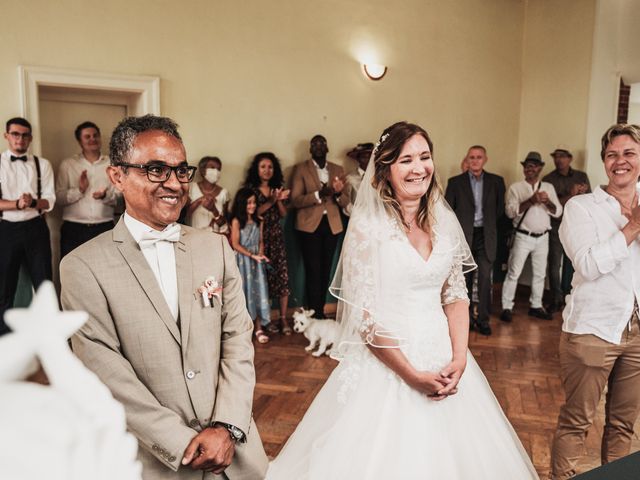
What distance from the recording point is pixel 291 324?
5992 millimetres

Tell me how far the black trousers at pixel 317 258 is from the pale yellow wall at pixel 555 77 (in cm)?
343

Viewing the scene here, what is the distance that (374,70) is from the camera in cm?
664

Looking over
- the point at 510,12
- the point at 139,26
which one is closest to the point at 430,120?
the point at 510,12

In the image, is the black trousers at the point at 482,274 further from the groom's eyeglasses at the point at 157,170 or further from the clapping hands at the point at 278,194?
the groom's eyeglasses at the point at 157,170

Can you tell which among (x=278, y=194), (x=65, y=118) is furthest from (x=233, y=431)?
(x=65, y=118)

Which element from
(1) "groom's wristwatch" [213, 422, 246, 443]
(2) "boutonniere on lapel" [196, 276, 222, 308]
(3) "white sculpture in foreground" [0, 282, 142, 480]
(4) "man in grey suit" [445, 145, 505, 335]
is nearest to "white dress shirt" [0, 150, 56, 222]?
(2) "boutonniere on lapel" [196, 276, 222, 308]

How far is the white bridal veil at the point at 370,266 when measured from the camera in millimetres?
2199

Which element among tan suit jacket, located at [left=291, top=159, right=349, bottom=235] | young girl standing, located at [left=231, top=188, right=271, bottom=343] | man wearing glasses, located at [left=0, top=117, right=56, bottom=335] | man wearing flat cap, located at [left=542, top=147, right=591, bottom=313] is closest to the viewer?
man wearing glasses, located at [left=0, top=117, right=56, bottom=335]

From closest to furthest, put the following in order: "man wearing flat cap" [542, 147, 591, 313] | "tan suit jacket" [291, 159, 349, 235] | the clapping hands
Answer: the clapping hands
"tan suit jacket" [291, 159, 349, 235]
"man wearing flat cap" [542, 147, 591, 313]

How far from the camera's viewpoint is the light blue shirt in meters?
6.02

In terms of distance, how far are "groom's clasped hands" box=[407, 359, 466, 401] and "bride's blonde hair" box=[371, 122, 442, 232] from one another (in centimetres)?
58

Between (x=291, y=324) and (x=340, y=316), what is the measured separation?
3608 mm

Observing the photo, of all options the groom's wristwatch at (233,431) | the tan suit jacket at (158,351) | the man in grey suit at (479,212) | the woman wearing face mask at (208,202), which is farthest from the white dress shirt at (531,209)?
the groom's wristwatch at (233,431)

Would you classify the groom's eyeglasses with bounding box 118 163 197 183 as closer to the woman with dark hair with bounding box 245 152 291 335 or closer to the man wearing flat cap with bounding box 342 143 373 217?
the woman with dark hair with bounding box 245 152 291 335
